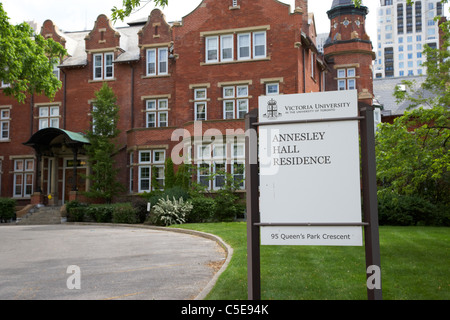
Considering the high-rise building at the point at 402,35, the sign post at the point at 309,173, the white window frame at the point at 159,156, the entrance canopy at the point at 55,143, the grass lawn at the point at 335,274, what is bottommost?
the grass lawn at the point at 335,274

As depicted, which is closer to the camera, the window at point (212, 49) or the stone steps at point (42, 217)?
the stone steps at point (42, 217)

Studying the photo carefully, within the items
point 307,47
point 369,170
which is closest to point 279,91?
point 307,47

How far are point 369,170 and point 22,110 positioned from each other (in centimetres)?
3245

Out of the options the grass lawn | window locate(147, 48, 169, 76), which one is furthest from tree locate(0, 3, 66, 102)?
the grass lawn

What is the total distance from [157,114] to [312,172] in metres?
25.9

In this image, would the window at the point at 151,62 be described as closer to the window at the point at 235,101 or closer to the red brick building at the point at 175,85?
the red brick building at the point at 175,85

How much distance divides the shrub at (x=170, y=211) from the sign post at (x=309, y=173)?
616 inches

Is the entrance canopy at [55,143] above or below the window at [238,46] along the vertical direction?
below

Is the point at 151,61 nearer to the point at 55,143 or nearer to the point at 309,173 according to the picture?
the point at 55,143

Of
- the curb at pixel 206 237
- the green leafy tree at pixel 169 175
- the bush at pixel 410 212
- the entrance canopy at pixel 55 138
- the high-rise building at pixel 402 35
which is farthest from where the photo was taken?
the high-rise building at pixel 402 35

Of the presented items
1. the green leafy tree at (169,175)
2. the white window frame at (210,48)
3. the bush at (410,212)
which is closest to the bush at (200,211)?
the green leafy tree at (169,175)

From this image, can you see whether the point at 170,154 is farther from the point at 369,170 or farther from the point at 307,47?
the point at 369,170

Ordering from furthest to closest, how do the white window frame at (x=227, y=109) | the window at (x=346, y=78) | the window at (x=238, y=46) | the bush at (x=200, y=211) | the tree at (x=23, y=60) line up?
the window at (x=346, y=78)
the white window frame at (x=227, y=109)
the window at (x=238, y=46)
the bush at (x=200, y=211)
the tree at (x=23, y=60)

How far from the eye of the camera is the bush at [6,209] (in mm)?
28234
